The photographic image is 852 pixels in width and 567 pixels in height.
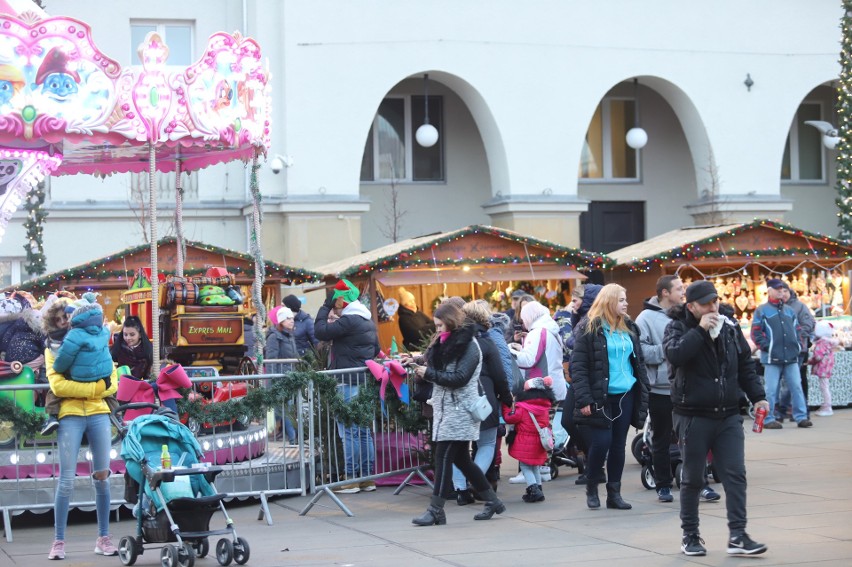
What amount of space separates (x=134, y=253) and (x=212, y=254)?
1.32 meters

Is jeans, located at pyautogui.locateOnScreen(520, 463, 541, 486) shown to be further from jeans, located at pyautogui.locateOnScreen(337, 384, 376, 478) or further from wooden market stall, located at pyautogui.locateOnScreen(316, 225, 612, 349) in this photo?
wooden market stall, located at pyautogui.locateOnScreen(316, 225, 612, 349)

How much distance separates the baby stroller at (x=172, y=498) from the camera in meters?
8.29

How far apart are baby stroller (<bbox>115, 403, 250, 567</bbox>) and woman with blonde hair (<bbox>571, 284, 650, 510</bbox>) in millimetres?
3189

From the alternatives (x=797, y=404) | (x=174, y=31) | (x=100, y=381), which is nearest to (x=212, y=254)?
(x=174, y=31)

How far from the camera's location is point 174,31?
24.9m

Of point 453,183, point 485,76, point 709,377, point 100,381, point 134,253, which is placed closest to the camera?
point 709,377

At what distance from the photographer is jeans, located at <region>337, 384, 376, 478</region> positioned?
36.8 ft

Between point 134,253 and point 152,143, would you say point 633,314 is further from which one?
point 152,143

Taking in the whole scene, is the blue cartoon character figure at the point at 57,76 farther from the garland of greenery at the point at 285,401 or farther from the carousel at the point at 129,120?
the garland of greenery at the point at 285,401

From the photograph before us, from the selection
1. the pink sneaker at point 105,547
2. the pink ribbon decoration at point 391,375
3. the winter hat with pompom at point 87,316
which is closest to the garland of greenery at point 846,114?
the pink ribbon decoration at point 391,375

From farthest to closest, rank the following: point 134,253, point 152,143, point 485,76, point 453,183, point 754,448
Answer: point 453,183
point 485,76
point 134,253
point 754,448
point 152,143

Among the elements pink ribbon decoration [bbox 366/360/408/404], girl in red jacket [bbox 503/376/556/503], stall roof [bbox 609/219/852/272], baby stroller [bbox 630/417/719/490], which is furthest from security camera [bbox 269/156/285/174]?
baby stroller [bbox 630/417/719/490]

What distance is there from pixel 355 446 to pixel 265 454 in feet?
3.05

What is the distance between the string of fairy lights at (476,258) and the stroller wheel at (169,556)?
1162 centimetres
